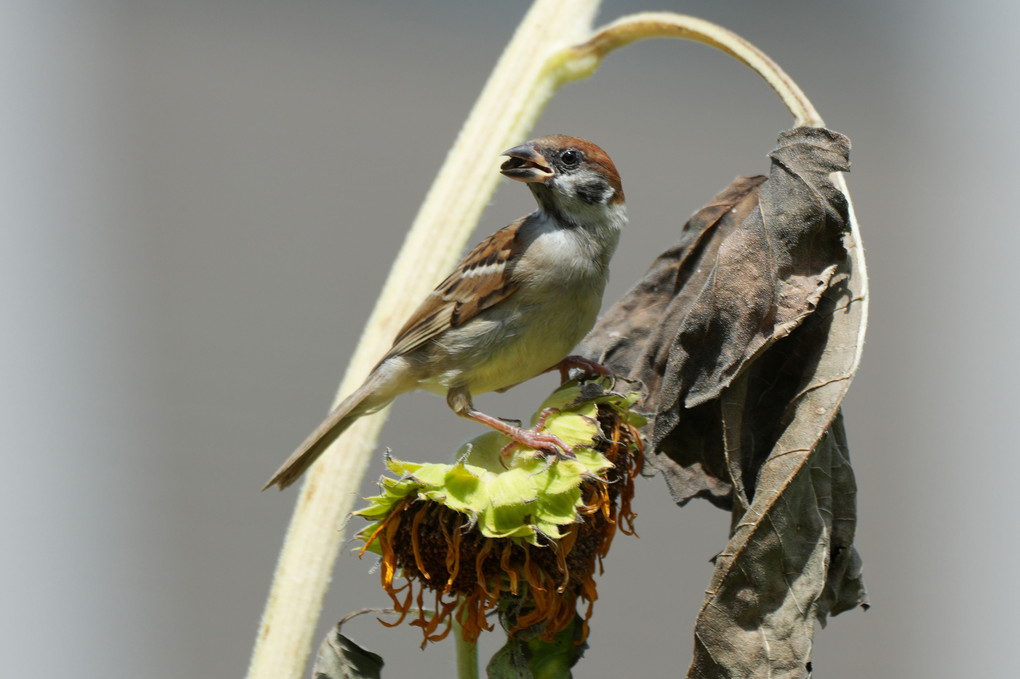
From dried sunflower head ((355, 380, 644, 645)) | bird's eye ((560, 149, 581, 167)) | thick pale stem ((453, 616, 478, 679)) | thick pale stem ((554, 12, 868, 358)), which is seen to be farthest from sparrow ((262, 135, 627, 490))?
thick pale stem ((453, 616, 478, 679))

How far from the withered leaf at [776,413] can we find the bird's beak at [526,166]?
594 millimetres

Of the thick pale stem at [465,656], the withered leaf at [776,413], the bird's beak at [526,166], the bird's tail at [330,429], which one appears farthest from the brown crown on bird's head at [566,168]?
the thick pale stem at [465,656]

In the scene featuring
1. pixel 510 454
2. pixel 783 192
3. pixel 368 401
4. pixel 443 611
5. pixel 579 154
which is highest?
pixel 579 154

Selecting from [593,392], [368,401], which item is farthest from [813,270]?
[368,401]

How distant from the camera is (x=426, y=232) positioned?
90.5 inches

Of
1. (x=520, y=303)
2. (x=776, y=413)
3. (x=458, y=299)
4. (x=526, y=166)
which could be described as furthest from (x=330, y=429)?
(x=776, y=413)

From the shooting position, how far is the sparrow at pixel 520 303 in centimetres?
231

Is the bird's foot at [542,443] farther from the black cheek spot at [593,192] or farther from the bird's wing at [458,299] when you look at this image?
the black cheek spot at [593,192]

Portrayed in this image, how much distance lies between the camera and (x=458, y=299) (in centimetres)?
239

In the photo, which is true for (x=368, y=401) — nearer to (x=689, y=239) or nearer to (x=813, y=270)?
(x=689, y=239)

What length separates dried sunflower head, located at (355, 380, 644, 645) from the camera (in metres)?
1.71

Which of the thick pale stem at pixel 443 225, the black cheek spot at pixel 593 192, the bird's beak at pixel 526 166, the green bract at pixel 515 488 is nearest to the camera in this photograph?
the green bract at pixel 515 488

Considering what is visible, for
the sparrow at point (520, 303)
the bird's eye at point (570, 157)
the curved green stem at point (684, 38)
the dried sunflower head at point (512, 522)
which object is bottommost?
the dried sunflower head at point (512, 522)

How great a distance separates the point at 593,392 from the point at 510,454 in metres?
0.23
